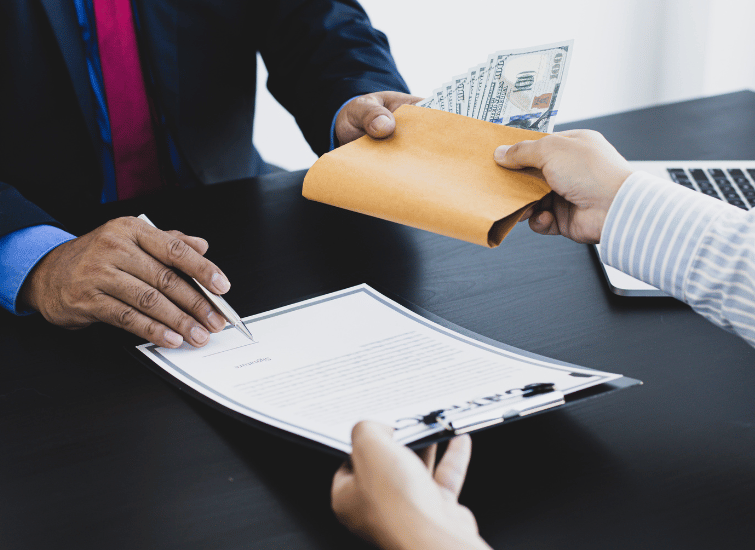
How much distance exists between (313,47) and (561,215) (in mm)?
744

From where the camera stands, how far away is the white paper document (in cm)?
54

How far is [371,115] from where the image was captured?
2.82ft

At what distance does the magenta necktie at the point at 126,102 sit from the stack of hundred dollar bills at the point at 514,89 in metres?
0.72

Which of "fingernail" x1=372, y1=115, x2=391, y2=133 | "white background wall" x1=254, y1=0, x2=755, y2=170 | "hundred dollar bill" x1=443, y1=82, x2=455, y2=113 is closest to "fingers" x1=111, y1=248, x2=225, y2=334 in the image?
"fingernail" x1=372, y1=115, x2=391, y2=133

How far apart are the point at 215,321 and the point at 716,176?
0.76 metres

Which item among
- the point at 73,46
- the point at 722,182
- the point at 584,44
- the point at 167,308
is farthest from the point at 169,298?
the point at 584,44

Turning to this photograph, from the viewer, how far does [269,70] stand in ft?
4.84

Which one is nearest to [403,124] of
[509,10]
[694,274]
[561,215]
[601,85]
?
[561,215]

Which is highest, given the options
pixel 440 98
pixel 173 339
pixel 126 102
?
pixel 440 98

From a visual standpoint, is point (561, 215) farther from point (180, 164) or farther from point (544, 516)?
point (180, 164)

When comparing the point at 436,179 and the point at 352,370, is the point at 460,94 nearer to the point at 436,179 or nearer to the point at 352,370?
the point at 436,179

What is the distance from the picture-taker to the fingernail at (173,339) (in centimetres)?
70

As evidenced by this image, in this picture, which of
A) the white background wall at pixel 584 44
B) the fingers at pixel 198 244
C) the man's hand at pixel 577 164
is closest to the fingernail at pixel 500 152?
the man's hand at pixel 577 164

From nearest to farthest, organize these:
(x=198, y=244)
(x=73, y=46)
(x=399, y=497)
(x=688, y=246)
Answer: (x=399, y=497)
(x=688, y=246)
(x=198, y=244)
(x=73, y=46)
